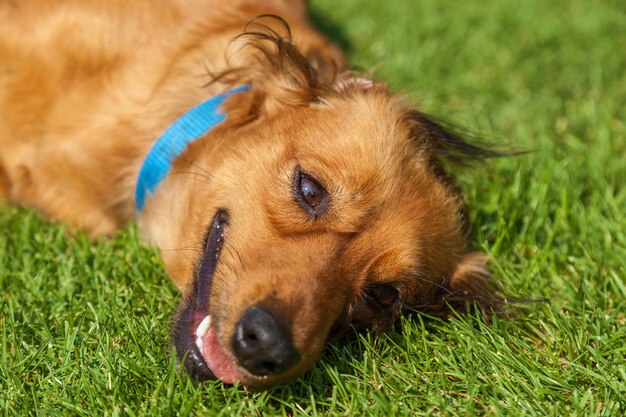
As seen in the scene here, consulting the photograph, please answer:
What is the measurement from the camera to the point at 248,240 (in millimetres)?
3178

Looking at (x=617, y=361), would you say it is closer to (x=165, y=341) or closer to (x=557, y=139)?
(x=165, y=341)

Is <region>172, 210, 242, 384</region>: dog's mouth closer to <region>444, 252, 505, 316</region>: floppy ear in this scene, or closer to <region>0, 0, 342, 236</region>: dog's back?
<region>0, 0, 342, 236</region>: dog's back

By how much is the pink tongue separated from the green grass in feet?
0.18

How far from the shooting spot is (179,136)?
3816 millimetres

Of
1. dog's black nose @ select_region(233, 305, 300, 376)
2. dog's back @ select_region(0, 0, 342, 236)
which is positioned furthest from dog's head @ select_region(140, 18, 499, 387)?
dog's back @ select_region(0, 0, 342, 236)

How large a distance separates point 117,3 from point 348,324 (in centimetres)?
241

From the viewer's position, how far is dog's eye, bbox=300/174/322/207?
10.7 ft

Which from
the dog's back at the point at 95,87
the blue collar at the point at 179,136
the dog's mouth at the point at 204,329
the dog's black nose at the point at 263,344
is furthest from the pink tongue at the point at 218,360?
the dog's back at the point at 95,87

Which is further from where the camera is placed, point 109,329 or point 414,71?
point 414,71

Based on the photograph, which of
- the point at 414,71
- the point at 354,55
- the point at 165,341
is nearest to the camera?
the point at 165,341

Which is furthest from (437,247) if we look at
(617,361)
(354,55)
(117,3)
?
(354,55)

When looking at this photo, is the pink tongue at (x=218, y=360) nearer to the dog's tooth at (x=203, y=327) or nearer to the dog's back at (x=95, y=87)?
the dog's tooth at (x=203, y=327)

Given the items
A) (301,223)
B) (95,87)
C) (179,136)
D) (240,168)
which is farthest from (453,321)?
(95,87)

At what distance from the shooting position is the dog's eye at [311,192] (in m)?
3.27
